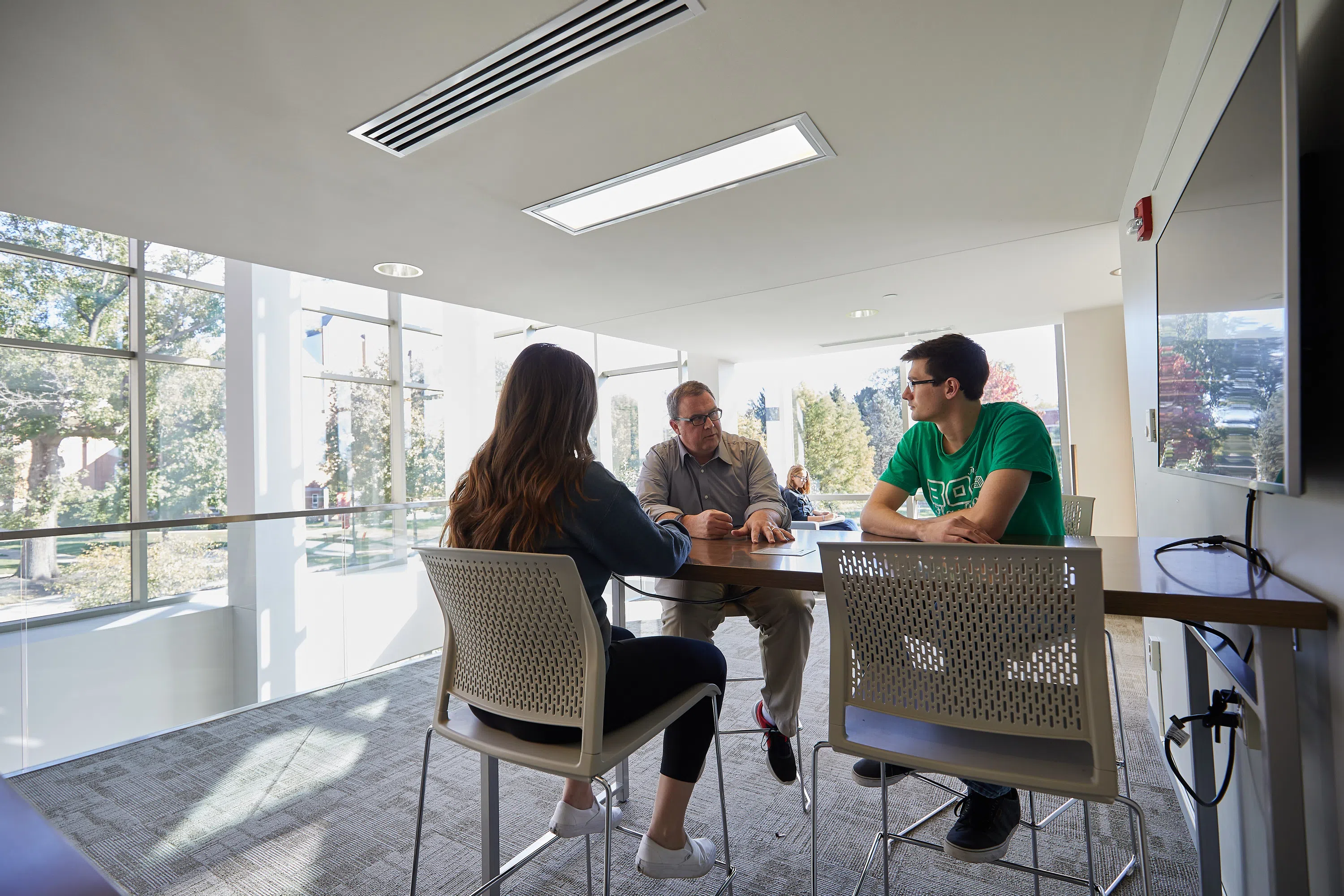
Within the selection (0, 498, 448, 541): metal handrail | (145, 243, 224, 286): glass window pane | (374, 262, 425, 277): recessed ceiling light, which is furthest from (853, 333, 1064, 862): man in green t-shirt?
(145, 243, 224, 286): glass window pane

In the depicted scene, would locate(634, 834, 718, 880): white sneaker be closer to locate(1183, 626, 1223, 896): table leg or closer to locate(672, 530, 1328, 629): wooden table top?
locate(672, 530, 1328, 629): wooden table top

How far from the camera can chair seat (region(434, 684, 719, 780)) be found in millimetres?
1237

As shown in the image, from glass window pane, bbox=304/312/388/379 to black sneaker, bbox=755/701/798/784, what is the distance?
24.8 ft

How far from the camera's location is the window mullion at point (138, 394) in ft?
20.5

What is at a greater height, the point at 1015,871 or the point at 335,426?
the point at 335,426

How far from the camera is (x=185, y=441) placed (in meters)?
6.53

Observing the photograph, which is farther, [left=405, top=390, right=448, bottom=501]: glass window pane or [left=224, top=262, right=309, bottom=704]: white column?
[left=405, top=390, right=448, bottom=501]: glass window pane

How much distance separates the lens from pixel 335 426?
26.3ft

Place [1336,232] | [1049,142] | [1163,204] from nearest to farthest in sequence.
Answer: [1336,232] → [1163,204] → [1049,142]

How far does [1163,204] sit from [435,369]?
8482mm

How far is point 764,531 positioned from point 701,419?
0.72 meters

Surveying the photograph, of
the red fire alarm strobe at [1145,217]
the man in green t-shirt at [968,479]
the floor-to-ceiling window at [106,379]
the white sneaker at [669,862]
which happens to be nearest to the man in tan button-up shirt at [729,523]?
the man in green t-shirt at [968,479]

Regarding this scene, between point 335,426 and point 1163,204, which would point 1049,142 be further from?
point 335,426

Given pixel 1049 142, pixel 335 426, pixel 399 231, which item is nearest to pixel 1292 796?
pixel 1049 142
